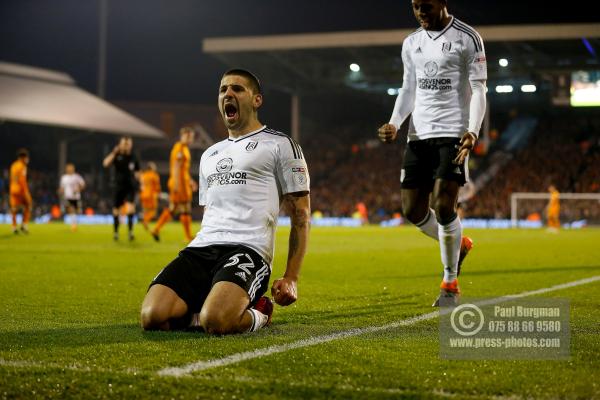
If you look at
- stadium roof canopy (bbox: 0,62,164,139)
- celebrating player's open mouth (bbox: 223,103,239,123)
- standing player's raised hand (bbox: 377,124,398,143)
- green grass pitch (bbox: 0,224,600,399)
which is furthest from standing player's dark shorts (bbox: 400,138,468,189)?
stadium roof canopy (bbox: 0,62,164,139)

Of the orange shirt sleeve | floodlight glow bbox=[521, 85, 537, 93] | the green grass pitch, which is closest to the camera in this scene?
the green grass pitch

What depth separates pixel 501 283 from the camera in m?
8.05

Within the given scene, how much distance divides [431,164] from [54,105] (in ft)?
112

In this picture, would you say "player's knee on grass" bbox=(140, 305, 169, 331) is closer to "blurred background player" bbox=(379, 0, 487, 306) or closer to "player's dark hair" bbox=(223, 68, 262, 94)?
"player's dark hair" bbox=(223, 68, 262, 94)

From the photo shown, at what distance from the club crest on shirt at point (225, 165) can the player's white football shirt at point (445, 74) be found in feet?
6.42

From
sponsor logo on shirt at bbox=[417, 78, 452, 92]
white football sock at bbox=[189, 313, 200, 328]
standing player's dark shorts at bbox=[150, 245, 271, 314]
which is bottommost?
white football sock at bbox=[189, 313, 200, 328]

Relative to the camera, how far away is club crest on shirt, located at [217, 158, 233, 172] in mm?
5120

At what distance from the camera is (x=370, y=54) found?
38.0 m

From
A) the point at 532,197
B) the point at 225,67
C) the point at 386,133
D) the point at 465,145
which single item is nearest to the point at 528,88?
the point at 532,197

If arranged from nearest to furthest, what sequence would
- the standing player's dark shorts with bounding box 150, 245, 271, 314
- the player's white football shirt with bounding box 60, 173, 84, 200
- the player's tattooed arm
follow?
1. the player's tattooed arm
2. the standing player's dark shorts with bounding box 150, 245, 271, 314
3. the player's white football shirt with bounding box 60, 173, 84, 200

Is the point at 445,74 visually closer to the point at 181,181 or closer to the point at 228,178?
the point at 228,178

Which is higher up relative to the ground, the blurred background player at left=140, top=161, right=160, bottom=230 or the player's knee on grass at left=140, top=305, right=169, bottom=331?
the blurred background player at left=140, top=161, right=160, bottom=230

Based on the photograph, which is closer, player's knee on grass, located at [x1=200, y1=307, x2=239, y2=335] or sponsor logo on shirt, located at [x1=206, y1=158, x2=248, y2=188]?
player's knee on grass, located at [x1=200, y1=307, x2=239, y2=335]

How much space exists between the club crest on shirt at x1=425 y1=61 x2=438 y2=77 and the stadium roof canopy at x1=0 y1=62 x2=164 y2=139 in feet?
99.1
